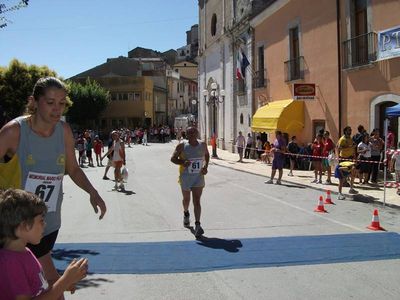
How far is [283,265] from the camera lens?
6.45 meters

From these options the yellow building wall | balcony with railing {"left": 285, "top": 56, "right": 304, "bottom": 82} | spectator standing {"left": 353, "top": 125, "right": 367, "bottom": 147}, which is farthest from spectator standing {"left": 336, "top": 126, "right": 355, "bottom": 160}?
balcony with railing {"left": 285, "top": 56, "right": 304, "bottom": 82}

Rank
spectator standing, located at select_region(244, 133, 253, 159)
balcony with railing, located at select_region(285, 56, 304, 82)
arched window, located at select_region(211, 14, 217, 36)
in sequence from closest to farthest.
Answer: balcony with railing, located at select_region(285, 56, 304, 82), spectator standing, located at select_region(244, 133, 253, 159), arched window, located at select_region(211, 14, 217, 36)

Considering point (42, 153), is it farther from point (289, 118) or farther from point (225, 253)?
point (289, 118)

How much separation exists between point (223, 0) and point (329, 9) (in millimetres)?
18706

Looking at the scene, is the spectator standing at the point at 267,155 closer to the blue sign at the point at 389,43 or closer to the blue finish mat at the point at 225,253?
the blue sign at the point at 389,43

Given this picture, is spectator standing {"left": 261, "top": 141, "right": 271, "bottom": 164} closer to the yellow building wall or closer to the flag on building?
the yellow building wall

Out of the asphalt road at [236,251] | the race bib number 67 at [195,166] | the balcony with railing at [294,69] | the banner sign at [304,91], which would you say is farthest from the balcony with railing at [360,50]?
the race bib number 67 at [195,166]

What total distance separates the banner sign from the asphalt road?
9083mm

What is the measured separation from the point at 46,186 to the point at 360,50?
1657cm

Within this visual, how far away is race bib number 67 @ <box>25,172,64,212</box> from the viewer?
→ 3643 mm

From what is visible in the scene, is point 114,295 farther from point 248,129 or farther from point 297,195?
point 248,129

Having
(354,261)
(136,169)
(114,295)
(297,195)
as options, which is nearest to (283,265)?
(354,261)

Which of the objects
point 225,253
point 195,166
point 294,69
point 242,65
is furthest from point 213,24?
point 225,253

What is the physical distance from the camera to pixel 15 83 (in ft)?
141
